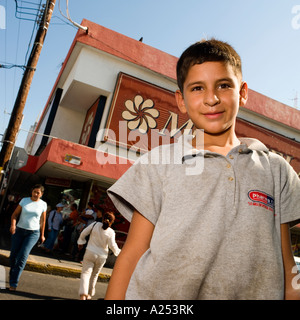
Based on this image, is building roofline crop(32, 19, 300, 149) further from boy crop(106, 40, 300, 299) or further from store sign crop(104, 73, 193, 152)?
boy crop(106, 40, 300, 299)

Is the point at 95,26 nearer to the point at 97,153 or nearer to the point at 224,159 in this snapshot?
the point at 97,153

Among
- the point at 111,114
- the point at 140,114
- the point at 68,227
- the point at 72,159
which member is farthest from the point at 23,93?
the point at 68,227

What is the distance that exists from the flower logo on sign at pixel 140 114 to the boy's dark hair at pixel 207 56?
33.6 ft

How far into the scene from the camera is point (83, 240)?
6117 millimetres

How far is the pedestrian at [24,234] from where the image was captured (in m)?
5.22

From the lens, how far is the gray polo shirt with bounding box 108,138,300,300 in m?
1.00

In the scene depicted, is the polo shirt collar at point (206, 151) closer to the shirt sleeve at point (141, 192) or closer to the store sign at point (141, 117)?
the shirt sleeve at point (141, 192)

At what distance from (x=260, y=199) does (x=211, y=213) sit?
211mm

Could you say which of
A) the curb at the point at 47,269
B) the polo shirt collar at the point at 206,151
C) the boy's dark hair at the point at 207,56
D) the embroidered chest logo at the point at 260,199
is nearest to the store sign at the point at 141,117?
the curb at the point at 47,269

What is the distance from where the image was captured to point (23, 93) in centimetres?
1021

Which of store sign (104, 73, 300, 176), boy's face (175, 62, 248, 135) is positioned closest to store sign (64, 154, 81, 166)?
store sign (104, 73, 300, 176)

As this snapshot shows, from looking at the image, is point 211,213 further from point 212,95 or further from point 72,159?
point 72,159
